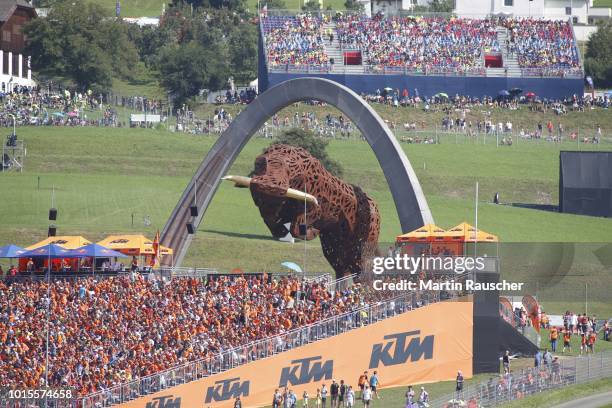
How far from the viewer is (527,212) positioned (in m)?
77.8

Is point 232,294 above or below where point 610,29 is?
below

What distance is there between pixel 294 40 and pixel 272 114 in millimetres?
51334

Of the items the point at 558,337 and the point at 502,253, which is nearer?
the point at 558,337

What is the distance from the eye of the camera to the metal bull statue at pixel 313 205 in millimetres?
47625

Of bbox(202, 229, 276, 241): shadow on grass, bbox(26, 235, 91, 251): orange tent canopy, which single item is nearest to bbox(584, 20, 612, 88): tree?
bbox(202, 229, 276, 241): shadow on grass

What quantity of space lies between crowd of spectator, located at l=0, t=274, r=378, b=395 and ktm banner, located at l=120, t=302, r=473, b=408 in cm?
110

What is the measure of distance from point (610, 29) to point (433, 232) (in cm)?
8402

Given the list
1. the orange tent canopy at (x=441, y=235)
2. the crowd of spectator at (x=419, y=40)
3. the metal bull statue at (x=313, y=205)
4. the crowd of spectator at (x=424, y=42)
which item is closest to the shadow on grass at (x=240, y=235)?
the metal bull statue at (x=313, y=205)

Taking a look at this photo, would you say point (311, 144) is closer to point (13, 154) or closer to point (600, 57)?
point (13, 154)

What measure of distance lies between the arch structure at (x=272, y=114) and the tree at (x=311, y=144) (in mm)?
24527

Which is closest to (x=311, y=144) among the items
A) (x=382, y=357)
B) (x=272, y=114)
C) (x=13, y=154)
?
(x=13, y=154)

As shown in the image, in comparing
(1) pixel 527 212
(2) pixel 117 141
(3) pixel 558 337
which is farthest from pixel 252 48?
(3) pixel 558 337

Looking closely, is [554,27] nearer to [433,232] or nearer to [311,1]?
[311,1]

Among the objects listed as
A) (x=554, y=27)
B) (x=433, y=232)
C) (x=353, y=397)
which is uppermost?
(x=554, y=27)
